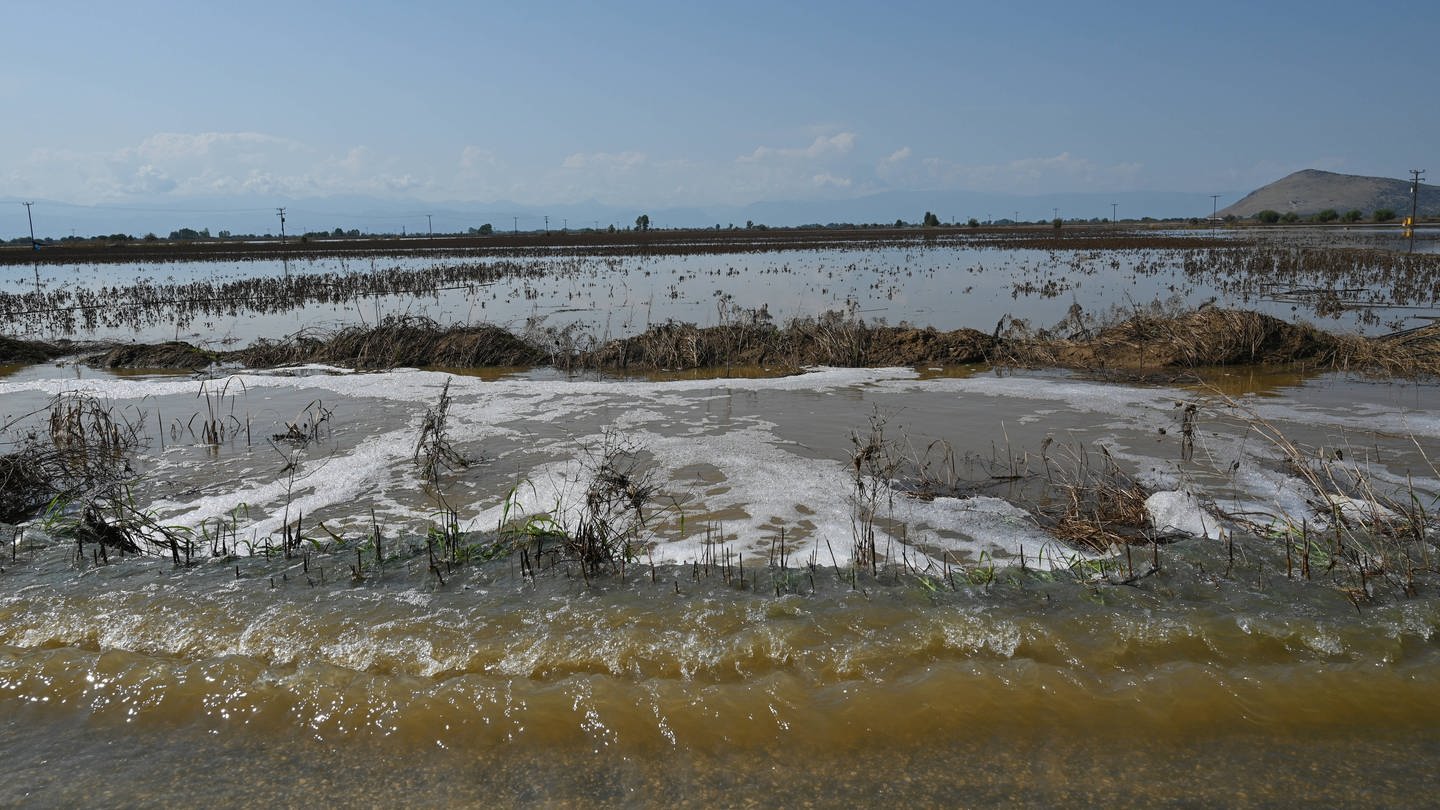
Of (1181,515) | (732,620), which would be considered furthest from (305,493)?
(1181,515)

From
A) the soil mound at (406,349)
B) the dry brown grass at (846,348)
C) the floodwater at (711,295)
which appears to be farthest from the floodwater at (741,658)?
the floodwater at (711,295)

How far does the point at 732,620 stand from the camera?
14.8ft

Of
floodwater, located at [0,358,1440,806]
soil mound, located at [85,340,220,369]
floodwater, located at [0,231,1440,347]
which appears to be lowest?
floodwater, located at [0,358,1440,806]

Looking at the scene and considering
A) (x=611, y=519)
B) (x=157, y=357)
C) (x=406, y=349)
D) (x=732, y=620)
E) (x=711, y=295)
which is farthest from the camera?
(x=711, y=295)

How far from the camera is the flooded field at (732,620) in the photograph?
3363 mm

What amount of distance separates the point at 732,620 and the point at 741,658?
1.18ft

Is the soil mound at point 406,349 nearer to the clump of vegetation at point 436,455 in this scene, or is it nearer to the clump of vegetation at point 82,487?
the clump of vegetation at point 82,487

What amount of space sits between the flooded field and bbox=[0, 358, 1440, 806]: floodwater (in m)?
0.02

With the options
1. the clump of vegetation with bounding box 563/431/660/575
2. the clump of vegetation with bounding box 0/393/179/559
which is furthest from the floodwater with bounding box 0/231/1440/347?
the clump of vegetation with bounding box 563/431/660/575

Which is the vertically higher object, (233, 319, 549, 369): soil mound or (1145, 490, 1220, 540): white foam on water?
(233, 319, 549, 369): soil mound

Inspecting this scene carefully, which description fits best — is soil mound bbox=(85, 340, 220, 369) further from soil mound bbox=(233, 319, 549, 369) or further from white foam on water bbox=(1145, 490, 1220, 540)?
white foam on water bbox=(1145, 490, 1220, 540)

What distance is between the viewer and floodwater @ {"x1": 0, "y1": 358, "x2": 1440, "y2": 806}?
3314mm

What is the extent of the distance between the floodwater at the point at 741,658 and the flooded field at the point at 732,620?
21 mm

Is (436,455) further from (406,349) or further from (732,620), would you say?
(406,349)
